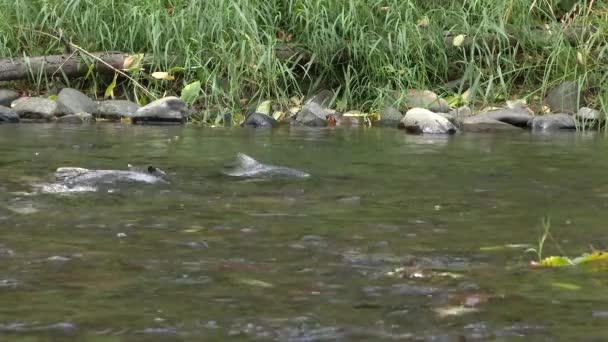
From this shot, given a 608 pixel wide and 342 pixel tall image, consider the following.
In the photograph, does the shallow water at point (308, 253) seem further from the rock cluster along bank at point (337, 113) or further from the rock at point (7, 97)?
the rock at point (7, 97)

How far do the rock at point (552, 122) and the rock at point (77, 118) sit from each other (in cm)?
339

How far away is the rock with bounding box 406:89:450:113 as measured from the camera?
888 centimetres

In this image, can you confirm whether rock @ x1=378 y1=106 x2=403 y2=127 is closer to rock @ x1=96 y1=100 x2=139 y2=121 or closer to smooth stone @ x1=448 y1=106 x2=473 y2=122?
smooth stone @ x1=448 y1=106 x2=473 y2=122

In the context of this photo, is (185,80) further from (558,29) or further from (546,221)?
(546,221)

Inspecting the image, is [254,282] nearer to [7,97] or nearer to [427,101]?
[427,101]

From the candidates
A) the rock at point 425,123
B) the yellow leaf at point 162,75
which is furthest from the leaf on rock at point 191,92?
the rock at point 425,123

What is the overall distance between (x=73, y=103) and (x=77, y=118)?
0.31m

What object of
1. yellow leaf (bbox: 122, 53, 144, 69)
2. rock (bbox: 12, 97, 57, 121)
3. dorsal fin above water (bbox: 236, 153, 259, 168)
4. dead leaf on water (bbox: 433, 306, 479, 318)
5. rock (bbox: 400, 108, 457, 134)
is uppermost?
yellow leaf (bbox: 122, 53, 144, 69)

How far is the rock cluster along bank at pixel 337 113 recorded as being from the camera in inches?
333

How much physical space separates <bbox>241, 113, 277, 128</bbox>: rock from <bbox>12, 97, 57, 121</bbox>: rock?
1.55 meters

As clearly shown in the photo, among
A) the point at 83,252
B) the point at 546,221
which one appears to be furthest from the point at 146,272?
the point at 546,221

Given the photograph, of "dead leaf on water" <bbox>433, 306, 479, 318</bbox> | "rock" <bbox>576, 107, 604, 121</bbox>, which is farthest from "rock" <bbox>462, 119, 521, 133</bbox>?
"dead leaf on water" <bbox>433, 306, 479, 318</bbox>

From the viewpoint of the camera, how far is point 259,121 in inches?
338

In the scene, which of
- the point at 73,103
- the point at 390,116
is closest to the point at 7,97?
the point at 73,103
